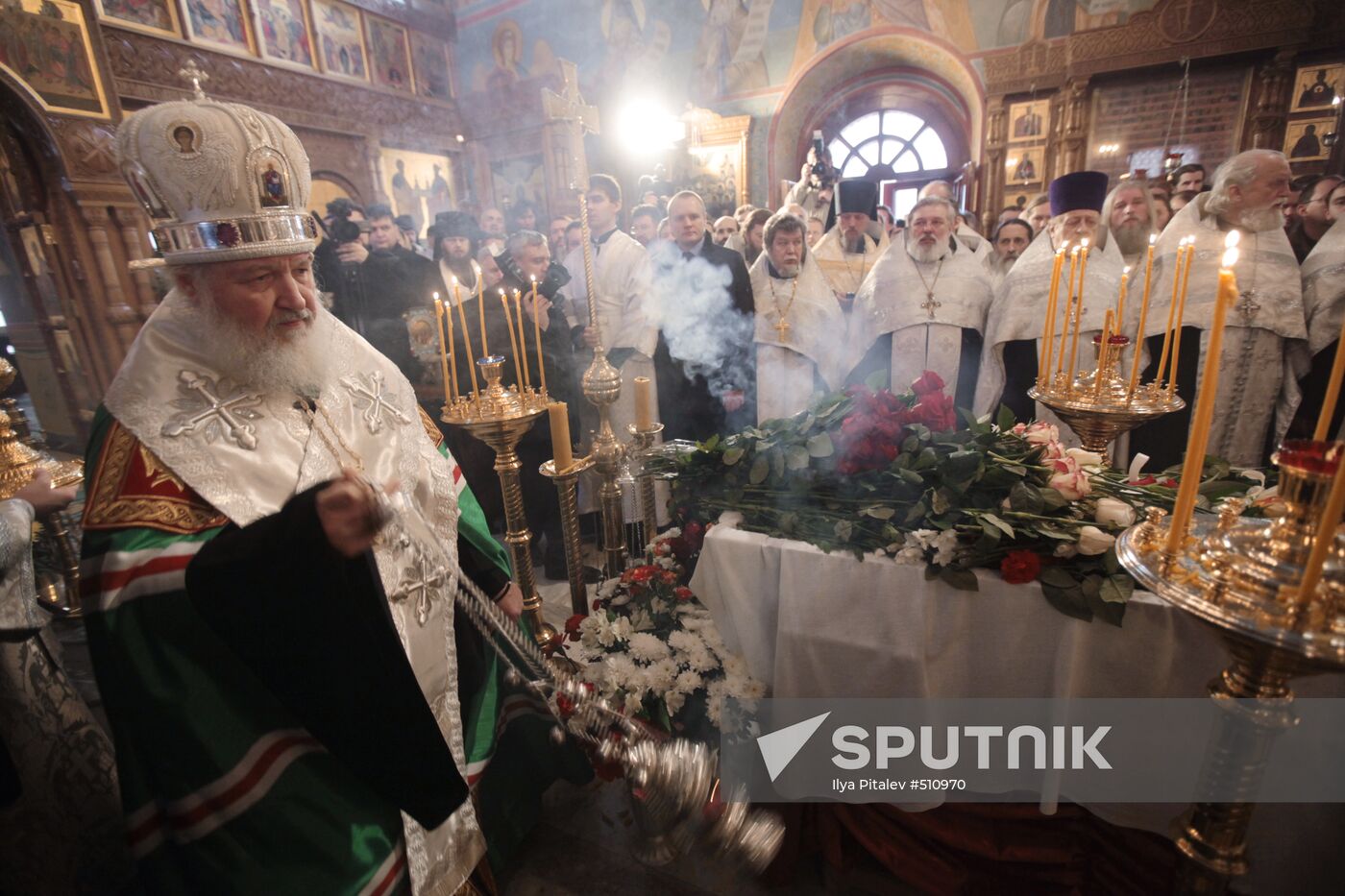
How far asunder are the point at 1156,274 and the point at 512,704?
415 cm

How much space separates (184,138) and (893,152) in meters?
13.0

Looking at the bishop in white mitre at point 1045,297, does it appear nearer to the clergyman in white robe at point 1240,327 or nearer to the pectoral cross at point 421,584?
the clergyman in white robe at point 1240,327

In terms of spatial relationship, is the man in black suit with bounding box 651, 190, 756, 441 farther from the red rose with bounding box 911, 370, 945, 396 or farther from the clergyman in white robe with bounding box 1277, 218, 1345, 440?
the clergyman in white robe with bounding box 1277, 218, 1345, 440

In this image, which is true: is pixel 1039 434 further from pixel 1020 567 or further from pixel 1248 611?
pixel 1248 611

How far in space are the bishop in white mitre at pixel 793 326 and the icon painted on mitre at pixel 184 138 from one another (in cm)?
327

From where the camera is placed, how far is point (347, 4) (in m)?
10.9

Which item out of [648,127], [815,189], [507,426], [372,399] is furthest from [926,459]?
[648,127]

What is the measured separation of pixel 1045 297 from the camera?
3480 millimetres

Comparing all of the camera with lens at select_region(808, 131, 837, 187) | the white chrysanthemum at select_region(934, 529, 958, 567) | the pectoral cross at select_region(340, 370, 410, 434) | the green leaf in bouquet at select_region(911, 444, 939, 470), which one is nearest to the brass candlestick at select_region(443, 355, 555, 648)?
the pectoral cross at select_region(340, 370, 410, 434)

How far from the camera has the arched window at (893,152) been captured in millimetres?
11742

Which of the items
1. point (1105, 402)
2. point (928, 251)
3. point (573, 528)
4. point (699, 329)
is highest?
point (928, 251)

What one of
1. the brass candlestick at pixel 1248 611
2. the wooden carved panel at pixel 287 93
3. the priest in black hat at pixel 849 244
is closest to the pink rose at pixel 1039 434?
the brass candlestick at pixel 1248 611

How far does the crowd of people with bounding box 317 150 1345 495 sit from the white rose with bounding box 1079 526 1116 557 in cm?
225

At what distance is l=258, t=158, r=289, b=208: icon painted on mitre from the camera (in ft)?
4.85
